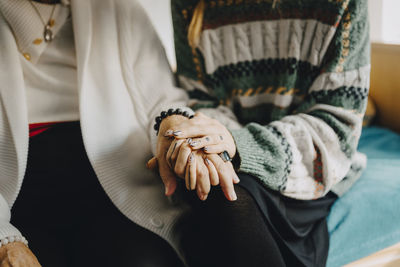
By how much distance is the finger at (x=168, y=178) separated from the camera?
58 centimetres

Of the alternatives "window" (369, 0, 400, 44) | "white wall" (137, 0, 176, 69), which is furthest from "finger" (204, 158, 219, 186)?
"white wall" (137, 0, 176, 69)

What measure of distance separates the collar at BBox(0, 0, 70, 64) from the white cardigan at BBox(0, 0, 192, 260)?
0.02 meters

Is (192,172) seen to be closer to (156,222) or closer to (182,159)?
(182,159)

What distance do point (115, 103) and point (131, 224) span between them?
295mm

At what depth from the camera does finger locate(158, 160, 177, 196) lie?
584mm

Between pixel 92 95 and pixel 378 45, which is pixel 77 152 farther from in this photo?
pixel 378 45

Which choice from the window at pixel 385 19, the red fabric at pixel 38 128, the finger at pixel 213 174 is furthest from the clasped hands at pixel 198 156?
the window at pixel 385 19

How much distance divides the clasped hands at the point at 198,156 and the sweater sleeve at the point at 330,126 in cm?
7

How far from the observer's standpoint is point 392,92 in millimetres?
1041

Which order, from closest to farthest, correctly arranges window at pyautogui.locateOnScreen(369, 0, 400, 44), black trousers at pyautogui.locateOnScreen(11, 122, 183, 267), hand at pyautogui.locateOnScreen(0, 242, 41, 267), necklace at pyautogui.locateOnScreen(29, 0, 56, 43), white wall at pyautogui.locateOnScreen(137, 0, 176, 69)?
1. hand at pyautogui.locateOnScreen(0, 242, 41, 267)
2. black trousers at pyautogui.locateOnScreen(11, 122, 183, 267)
3. necklace at pyautogui.locateOnScreen(29, 0, 56, 43)
4. window at pyautogui.locateOnScreen(369, 0, 400, 44)
5. white wall at pyautogui.locateOnScreen(137, 0, 176, 69)

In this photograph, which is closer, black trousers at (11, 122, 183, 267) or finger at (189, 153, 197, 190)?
finger at (189, 153, 197, 190)

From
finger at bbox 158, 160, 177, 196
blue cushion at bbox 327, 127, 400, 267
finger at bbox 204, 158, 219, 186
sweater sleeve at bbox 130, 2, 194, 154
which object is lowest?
blue cushion at bbox 327, 127, 400, 267

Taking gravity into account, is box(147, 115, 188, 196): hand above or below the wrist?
below

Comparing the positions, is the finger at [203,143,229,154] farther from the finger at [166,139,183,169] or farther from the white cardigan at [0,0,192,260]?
the white cardigan at [0,0,192,260]
